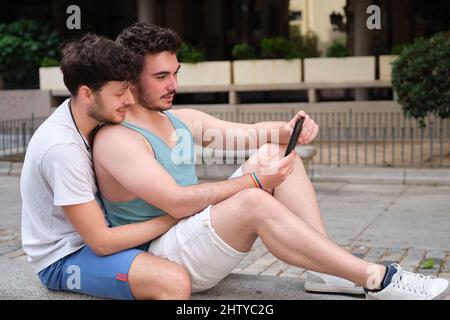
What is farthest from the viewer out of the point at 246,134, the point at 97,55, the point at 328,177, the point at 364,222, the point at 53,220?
the point at 328,177

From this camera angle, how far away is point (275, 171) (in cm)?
310

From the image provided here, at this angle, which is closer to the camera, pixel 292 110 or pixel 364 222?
pixel 364 222

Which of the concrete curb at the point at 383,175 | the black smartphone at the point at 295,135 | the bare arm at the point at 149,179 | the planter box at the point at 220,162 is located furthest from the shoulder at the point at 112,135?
the concrete curb at the point at 383,175

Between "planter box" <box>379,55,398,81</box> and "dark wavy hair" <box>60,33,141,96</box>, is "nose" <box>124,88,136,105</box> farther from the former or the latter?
"planter box" <box>379,55,398,81</box>

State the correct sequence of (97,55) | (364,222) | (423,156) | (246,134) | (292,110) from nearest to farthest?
(97,55)
(246,134)
(364,222)
(423,156)
(292,110)

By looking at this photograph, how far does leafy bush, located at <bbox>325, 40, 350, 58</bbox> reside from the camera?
15398mm

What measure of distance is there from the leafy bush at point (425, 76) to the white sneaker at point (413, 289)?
26.8 ft

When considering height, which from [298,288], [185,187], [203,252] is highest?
[185,187]

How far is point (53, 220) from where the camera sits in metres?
→ 3.13

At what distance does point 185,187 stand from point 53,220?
62cm

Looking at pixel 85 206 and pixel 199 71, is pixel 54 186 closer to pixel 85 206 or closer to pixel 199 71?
pixel 85 206

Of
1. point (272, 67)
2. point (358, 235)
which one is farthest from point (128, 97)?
point (272, 67)

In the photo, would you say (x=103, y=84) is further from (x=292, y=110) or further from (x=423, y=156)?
(x=292, y=110)

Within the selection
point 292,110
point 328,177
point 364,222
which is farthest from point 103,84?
point 292,110
